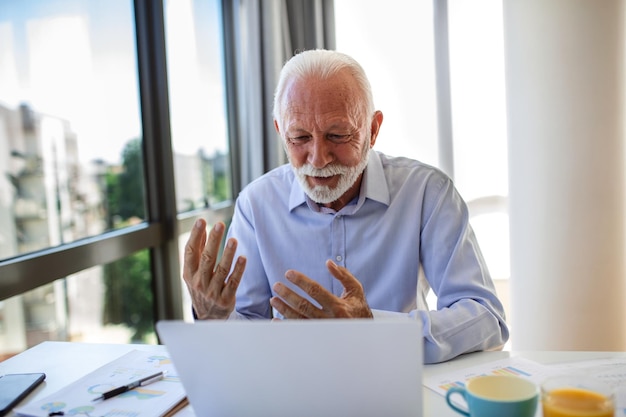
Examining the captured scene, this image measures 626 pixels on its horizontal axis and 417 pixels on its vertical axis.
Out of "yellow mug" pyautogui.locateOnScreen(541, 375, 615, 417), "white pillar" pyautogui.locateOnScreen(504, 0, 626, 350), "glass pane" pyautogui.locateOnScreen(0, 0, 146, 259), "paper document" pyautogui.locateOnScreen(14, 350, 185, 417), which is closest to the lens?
"yellow mug" pyautogui.locateOnScreen(541, 375, 615, 417)

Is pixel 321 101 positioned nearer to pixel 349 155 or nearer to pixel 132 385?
pixel 349 155

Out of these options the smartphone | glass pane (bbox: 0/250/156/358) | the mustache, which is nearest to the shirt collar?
the mustache

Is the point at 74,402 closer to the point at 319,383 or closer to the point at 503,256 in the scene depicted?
the point at 319,383

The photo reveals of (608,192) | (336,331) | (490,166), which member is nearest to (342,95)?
(336,331)

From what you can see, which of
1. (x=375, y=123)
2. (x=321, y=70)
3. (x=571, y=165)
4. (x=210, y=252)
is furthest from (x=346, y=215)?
(x=571, y=165)

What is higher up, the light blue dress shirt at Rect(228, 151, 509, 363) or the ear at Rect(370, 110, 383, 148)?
the ear at Rect(370, 110, 383, 148)

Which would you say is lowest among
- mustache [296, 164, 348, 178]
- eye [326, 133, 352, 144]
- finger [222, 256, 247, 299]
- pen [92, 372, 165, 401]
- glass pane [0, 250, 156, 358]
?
glass pane [0, 250, 156, 358]

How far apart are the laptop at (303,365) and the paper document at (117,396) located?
19cm

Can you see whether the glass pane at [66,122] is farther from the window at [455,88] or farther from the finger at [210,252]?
the window at [455,88]

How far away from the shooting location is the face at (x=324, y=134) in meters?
1.49

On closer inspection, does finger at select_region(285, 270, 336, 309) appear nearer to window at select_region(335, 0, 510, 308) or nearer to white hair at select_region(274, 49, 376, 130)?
white hair at select_region(274, 49, 376, 130)

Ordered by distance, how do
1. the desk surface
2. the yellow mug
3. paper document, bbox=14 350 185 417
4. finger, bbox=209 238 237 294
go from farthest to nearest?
finger, bbox=209 238 237 294
the desk surface
paper document, bbox=14 350 185 417
the yellow mug

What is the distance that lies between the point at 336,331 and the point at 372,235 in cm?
91

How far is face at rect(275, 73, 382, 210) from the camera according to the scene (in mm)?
1494
